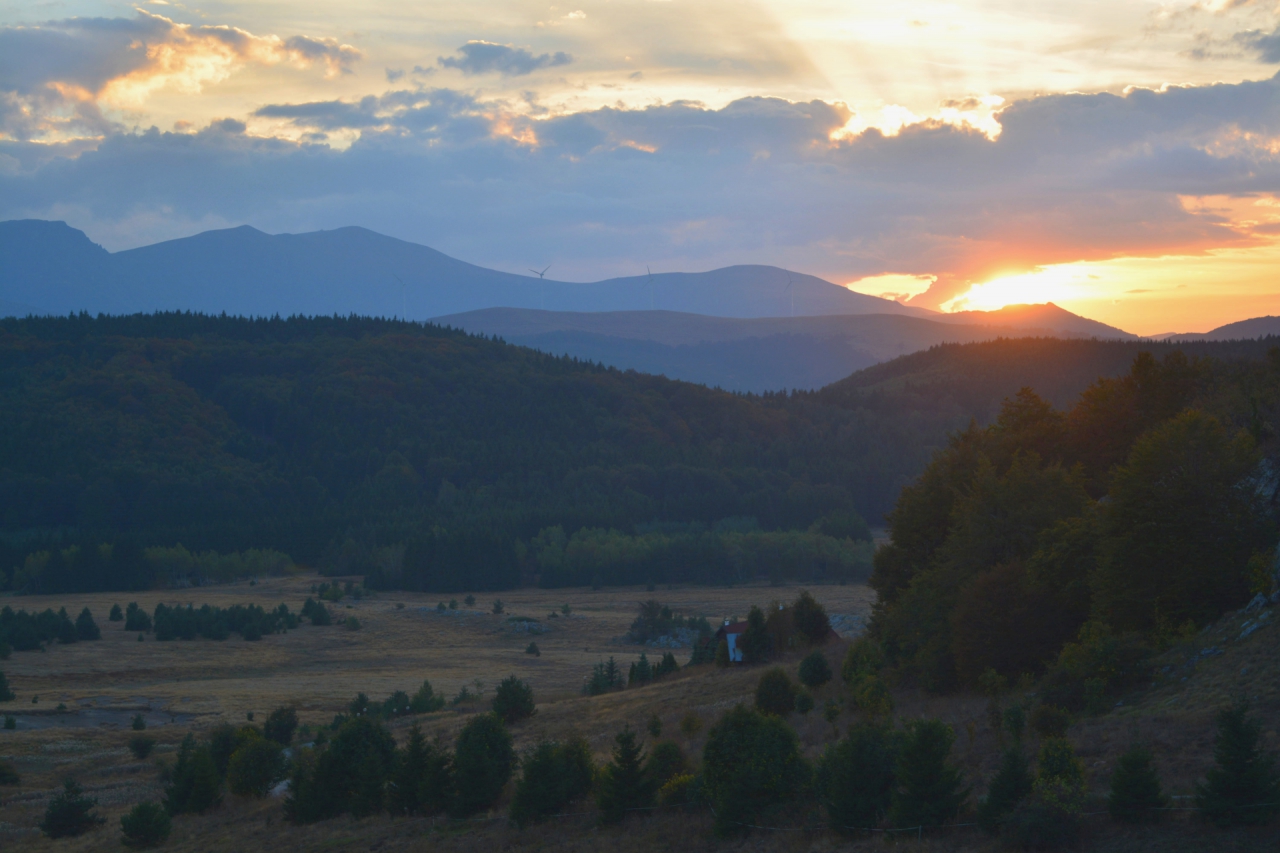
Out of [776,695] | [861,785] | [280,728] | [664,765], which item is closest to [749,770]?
[861,785]

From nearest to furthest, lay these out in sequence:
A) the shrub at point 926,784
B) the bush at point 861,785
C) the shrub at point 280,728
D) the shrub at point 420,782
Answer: the shrub at point 926,784, the bush at point 861,785, the shrub at point 420,782, the shrub at point 280,728

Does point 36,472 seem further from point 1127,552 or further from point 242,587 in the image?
point 1127,552

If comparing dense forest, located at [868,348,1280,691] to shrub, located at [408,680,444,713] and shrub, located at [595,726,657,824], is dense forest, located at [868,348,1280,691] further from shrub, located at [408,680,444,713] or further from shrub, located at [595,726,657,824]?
shrub, located at [408,680,444,713]

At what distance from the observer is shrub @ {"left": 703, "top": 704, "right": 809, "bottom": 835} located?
2508 cm

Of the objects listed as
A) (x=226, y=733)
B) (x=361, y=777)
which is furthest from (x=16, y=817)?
(x=361, y=777)

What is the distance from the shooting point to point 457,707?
202 feet

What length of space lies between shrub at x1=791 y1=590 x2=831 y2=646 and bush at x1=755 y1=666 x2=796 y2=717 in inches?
899

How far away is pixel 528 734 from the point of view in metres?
44.9

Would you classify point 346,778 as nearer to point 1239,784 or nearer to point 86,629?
point 1239,784

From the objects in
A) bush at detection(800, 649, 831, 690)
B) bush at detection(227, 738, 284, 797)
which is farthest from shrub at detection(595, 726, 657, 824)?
bush at detection(800, 649, 831, 690)

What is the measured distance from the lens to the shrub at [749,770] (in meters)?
25.1

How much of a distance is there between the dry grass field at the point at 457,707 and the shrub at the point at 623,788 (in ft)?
1.65

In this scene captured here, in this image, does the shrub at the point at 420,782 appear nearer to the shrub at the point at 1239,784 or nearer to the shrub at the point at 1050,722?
the shrub at the point at 1050,722

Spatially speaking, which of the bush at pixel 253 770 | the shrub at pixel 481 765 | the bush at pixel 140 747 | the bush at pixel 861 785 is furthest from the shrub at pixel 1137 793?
the bush at pixel 140 747
